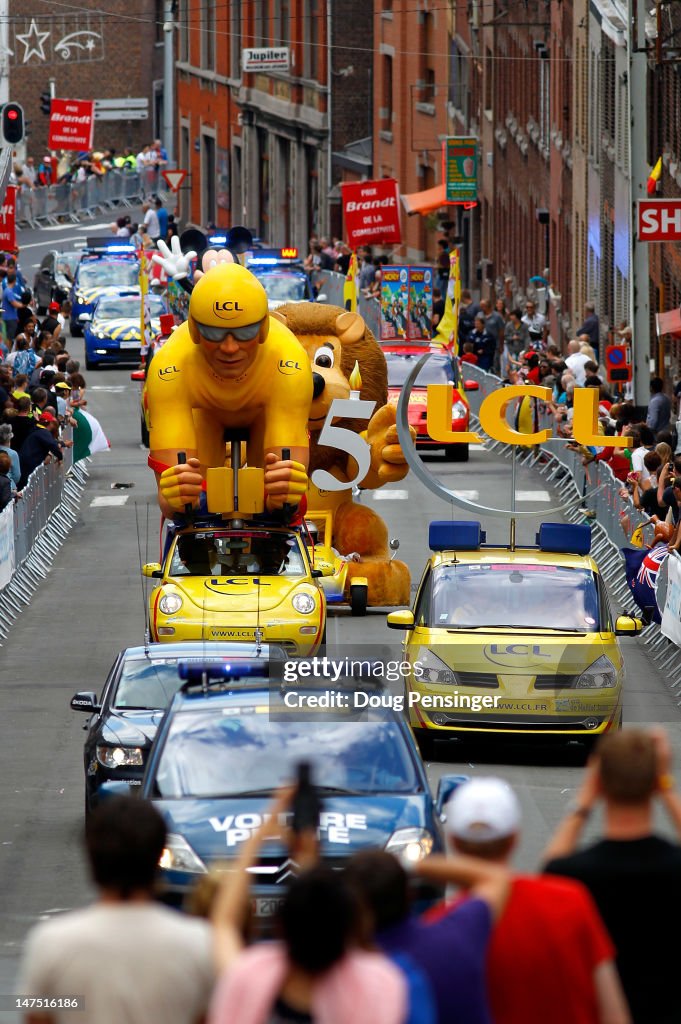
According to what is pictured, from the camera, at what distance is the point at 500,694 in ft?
54.8

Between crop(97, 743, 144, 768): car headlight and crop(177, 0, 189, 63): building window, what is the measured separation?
77216mm

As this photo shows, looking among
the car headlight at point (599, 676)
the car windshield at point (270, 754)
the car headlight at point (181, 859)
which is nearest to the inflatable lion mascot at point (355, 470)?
the car headlight at point (599, 676)

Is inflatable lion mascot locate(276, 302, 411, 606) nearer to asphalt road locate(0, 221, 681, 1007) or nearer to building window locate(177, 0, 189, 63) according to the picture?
asphalt road locate(0, 221, 681, 1007)

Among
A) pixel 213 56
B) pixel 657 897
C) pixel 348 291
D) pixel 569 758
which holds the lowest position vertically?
pixel 569 758

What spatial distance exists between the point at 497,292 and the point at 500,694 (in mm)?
46878

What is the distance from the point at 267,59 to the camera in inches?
2862

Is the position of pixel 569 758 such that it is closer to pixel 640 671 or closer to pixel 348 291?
pixel 640 671

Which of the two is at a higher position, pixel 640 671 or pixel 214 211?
pixel 214 211

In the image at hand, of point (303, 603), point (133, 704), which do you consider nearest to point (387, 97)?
point (303, 603)

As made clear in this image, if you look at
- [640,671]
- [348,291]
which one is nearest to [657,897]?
[640,671]

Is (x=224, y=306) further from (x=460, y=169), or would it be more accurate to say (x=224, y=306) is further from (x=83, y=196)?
(x=83, y=196)

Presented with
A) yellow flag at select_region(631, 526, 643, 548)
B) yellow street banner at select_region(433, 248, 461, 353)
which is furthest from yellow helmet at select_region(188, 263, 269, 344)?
yellow street banner at select_region(433, 248, 461, 353)

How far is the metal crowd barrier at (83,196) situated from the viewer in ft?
247

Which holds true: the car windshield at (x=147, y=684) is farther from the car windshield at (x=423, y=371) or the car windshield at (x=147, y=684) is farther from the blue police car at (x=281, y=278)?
the blue police car at (x=281, y=278)
